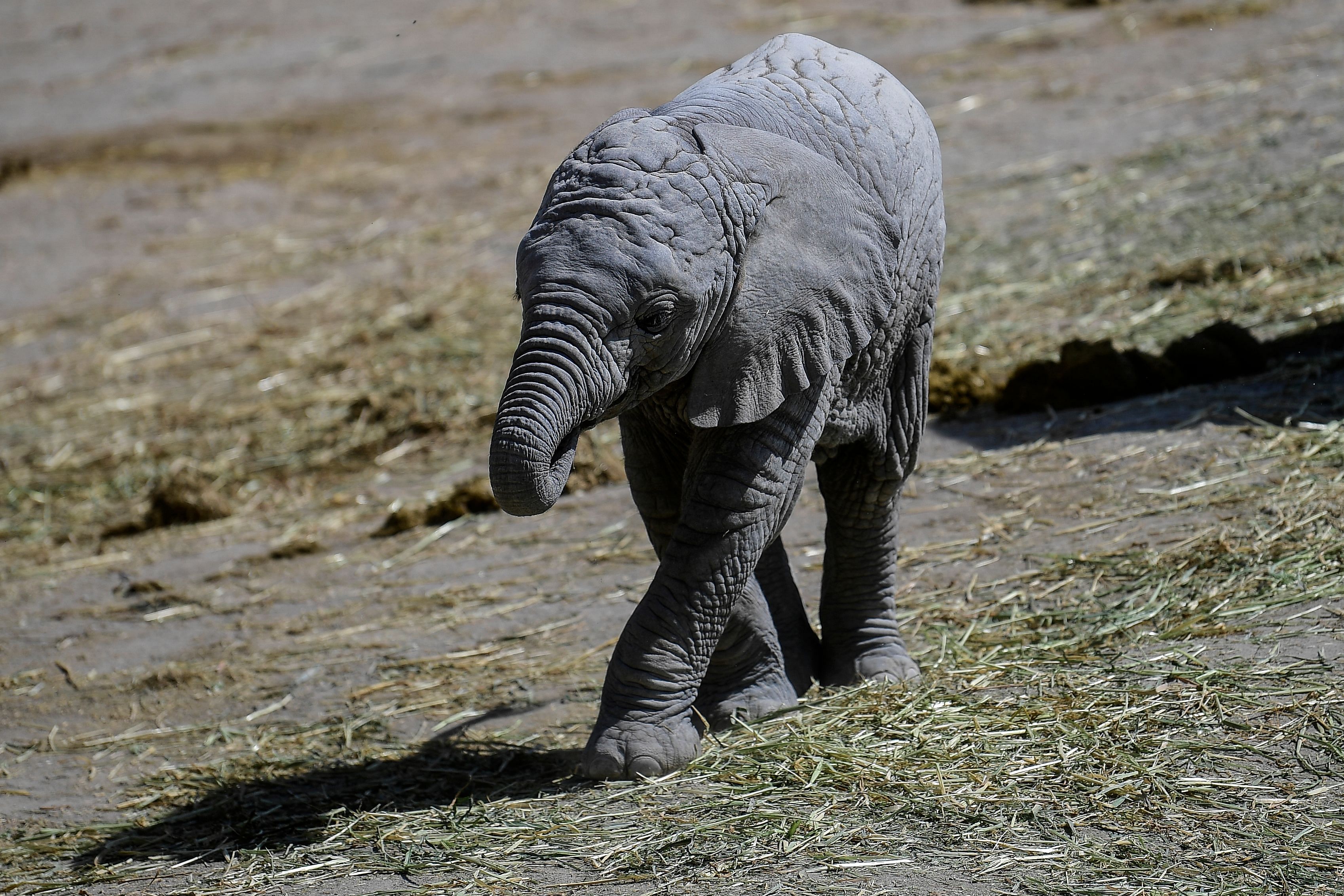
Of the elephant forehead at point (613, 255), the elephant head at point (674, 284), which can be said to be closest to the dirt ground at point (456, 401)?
the elephant head at point (674, 284)

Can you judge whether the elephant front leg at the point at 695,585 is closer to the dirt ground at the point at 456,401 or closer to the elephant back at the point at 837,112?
the dirt ground at the point at 456,401

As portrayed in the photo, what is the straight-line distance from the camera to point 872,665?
4.66 metres

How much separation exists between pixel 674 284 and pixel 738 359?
0.32 metres

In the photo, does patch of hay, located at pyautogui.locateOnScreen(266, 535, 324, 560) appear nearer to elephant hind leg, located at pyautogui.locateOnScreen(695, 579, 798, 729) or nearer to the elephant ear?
elephant hind leg, located at pyautogui.locateOnScreen(695, 579, 798, 729)

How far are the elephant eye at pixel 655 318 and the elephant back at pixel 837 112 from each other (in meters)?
0.53

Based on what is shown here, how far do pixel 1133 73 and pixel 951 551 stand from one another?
883 cm

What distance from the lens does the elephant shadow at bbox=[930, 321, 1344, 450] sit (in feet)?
20.6

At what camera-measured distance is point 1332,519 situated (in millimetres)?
5094

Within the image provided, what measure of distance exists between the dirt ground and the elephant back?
1537 mm

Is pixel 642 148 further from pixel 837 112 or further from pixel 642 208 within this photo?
pixel 837 112

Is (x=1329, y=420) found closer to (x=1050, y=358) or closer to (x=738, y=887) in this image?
(x=1050, y=358)

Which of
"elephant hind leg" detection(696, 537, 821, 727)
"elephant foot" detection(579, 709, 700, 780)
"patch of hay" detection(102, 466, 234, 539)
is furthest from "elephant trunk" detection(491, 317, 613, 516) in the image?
"patch of hay" detection(102, 466, 234, 539)

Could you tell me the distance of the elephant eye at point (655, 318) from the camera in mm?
3459

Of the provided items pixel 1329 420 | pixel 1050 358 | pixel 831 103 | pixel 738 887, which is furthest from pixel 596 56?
pixel 738 887
